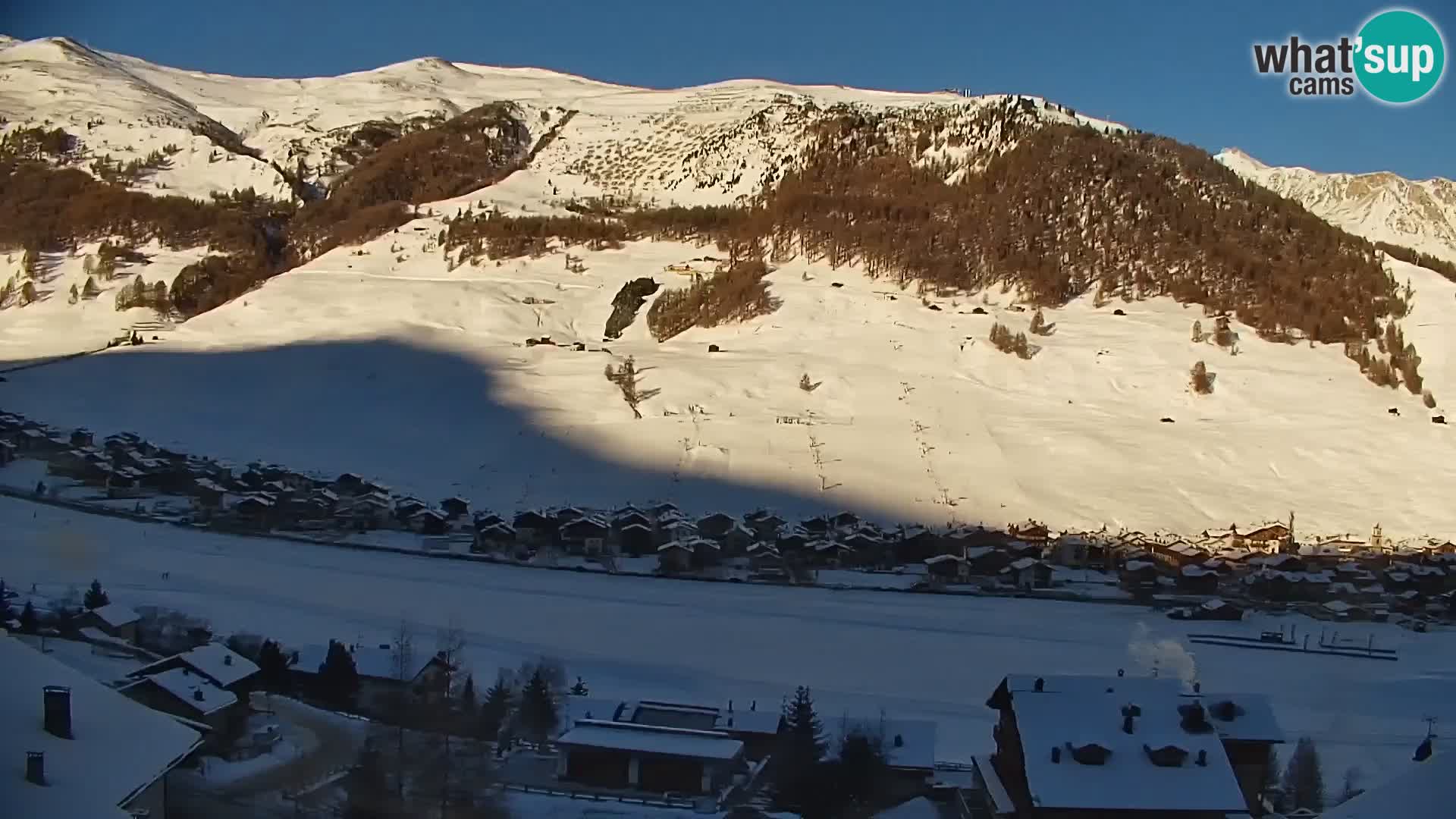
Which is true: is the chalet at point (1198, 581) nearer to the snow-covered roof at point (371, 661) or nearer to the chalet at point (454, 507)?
the snow-covered roof at point (371, 661)

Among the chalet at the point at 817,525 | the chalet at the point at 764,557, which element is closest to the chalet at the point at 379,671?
the chalet at the point at 764,557

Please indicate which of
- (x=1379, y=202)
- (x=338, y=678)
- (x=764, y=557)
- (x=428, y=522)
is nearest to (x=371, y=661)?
(x=338, y=678)

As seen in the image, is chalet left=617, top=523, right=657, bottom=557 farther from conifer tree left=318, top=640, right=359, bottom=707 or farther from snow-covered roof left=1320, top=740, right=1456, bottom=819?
snow-covered roof left=1320, top=740, right=1456, bottom=819

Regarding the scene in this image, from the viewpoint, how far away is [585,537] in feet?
30.3

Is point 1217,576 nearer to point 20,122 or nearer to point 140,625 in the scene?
point 140,625

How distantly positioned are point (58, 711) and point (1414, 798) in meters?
3.59

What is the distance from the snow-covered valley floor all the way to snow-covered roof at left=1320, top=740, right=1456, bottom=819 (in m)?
1.61

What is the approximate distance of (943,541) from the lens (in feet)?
30.8

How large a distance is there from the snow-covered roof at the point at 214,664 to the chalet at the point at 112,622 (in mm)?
461

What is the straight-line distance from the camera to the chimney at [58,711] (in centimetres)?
340

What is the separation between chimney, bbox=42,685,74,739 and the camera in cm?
340

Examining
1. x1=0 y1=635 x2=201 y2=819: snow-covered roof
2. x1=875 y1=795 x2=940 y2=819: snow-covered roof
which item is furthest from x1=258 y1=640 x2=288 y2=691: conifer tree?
x1=875 y1=795 x2=940 y2=819: snow-covered roof

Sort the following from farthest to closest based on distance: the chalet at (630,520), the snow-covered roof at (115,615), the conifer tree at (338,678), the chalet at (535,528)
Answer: the chalet at (630,520) → the chalet at (535,528) → the snow-covered roof at (115,615) → the conifer tree at (338,678)

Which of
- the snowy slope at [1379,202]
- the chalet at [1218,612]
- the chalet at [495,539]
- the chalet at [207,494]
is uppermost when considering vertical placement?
the snowy slope at [1379,202]
